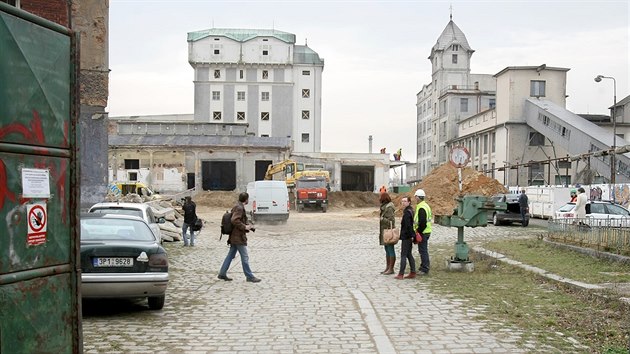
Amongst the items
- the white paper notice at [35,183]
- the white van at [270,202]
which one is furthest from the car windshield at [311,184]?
the white paper notice at [35,183]

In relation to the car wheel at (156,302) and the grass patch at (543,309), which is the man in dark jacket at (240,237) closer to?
the car wheel at (156,302)

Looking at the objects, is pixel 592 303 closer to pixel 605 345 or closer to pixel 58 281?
pixel 605 345

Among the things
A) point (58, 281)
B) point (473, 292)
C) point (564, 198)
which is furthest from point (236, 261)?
point (564, 198)

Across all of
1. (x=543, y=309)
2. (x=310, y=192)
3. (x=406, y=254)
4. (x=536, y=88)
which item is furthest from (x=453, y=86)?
(x=543, y=309)

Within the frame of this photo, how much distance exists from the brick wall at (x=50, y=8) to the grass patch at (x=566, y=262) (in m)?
12.5

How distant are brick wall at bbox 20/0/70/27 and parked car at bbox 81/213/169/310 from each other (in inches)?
320

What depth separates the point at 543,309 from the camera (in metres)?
9.40

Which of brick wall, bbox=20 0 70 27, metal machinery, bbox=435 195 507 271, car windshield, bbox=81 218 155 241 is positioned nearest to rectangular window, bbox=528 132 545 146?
metal machinery, bbox=435 195 507 271

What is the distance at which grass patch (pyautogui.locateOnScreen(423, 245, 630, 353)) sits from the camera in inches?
290

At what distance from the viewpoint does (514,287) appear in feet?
38.3

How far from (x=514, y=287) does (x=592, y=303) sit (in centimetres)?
227

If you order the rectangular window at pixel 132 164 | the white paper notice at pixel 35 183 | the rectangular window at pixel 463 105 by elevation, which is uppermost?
the rectangular window at pixel 463 105

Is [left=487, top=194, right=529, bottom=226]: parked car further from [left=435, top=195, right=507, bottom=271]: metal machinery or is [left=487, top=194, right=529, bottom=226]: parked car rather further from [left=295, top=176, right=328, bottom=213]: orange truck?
[left=295, top=176, right=328, bottom=213]: orange truck

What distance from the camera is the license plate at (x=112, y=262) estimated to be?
353 inches
